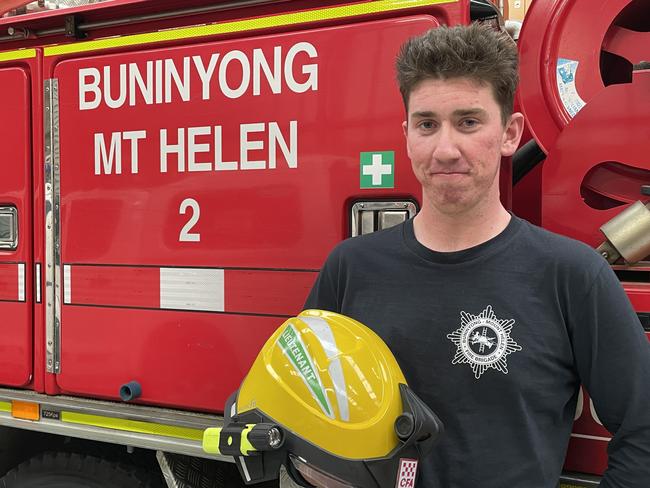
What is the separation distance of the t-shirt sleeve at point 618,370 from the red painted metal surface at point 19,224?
70.1 inches

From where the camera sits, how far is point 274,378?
1231 millimetres

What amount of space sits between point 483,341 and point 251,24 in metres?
1.16

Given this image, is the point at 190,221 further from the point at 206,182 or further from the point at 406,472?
the point at 406,472

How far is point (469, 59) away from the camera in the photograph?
1.23m

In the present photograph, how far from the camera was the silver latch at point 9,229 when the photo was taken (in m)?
2.12

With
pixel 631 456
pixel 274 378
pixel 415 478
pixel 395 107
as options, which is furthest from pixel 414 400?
pixel 395 107

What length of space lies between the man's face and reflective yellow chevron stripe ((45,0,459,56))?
502mm

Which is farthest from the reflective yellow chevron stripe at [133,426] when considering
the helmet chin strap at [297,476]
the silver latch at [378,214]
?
the silver latch at [378,214]

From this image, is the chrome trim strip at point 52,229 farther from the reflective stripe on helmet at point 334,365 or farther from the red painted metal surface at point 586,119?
the red painted metal surface at point 586,119

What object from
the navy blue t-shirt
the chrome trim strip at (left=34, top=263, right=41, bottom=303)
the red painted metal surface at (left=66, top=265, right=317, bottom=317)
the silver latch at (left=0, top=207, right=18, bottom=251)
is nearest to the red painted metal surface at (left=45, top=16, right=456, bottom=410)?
the red painted metal surface at (left=66, top=265, right=317, bottom=317)

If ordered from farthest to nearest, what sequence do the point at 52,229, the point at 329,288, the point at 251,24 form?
the point at 52,229 → the point at 251,24 → the point at 329,288

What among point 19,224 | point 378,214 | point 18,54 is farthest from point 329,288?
point 18,54

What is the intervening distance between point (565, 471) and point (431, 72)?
1.07 meters

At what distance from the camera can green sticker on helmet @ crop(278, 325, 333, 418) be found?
3.88ft
